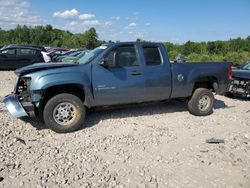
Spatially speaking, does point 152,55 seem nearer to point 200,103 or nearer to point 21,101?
point 200,103

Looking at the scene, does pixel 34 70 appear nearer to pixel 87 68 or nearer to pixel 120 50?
pixel 87 68

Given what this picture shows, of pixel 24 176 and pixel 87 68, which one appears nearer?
pixel 24 176

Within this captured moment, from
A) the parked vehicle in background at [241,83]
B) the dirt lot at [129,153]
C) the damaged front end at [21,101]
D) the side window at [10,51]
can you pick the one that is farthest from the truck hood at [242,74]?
the side window at [10,51]

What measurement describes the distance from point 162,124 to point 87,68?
2172 millimetres

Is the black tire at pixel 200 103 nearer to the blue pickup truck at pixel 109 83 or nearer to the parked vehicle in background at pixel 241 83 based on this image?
the blue pickup truck at pixel 109 83

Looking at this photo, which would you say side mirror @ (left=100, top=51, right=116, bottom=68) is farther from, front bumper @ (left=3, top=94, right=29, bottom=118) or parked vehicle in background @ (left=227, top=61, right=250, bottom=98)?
parked vehicle in background @ (left=227, top=61, right=250, bottom=98)

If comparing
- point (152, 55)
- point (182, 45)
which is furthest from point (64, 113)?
point (182, 45)

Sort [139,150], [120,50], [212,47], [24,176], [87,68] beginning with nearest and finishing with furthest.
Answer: [24,176]
[139,150]
[87,68]
[120,50]
[212,47]

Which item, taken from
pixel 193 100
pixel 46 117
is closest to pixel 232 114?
pixel 193 100

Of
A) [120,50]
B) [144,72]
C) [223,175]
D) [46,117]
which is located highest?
[120,50]

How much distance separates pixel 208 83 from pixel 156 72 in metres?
1.89

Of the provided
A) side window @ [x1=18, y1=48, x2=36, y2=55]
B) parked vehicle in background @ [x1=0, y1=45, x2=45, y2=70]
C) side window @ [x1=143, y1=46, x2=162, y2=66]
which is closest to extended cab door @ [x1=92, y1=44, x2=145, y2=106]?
side window @ [x1=143, y1=46, x2=162, y2=66]

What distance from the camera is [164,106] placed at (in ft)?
29.4

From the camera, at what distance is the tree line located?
38244 mm
